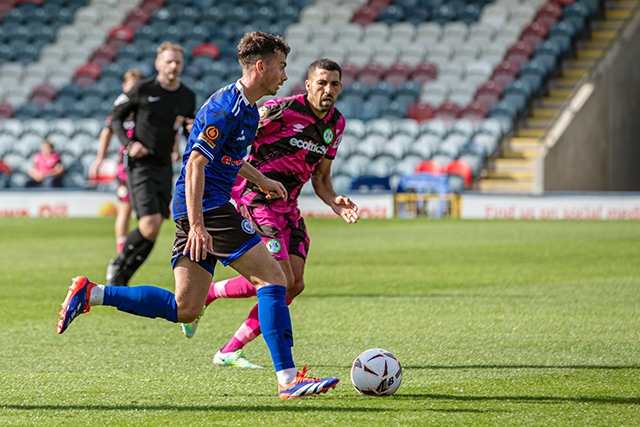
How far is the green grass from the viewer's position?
4.79 m

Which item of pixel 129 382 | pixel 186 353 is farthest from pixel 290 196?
pixel 129 382

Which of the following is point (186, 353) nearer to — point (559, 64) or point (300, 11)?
point (559, 64)

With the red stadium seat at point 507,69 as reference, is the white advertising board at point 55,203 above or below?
below

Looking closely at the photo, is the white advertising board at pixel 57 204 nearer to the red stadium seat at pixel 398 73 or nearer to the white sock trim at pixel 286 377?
the red stadium seat at pixel 398 73

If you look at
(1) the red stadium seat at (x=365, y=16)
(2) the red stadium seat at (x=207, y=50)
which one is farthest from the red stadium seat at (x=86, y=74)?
(1) the red stadium seat at (x=365, y=16)

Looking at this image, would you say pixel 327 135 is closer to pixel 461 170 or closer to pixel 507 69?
pixel 461 170

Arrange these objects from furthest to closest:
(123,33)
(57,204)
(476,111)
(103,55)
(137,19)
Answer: (137,19), (123,33), (103,55), (476,111), (57,204)

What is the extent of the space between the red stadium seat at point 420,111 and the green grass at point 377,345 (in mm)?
12190

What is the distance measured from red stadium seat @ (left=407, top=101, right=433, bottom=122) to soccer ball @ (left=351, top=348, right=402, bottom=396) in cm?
2087

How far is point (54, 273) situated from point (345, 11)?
19918 mm

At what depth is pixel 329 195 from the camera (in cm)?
643

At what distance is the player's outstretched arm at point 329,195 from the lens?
6059 millimetres

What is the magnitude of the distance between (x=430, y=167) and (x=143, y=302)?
18.5 m

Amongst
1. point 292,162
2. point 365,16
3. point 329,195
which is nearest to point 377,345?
point 329,195
